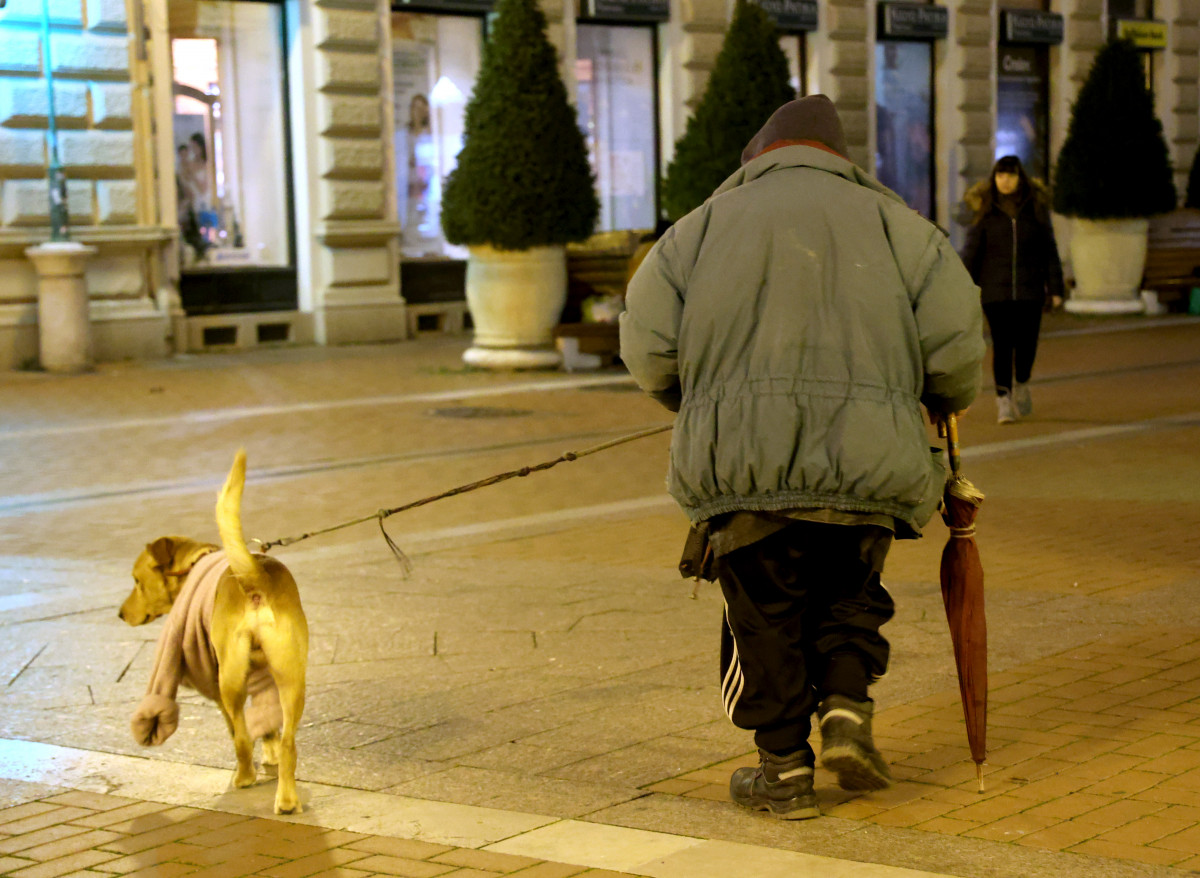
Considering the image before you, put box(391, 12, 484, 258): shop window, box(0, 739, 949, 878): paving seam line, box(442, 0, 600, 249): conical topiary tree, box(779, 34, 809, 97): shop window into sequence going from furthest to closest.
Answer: box(779, 34, 809, 97): shop window < box(391, 12, 484, 258): shop window < box(442, 0, 600, 249): conical topiary tree < box(0, 739, 949, 878): paving seam line

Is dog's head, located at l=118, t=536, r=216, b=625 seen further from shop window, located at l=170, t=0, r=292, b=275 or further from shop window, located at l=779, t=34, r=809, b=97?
shop window, located at l=779, t=34, r=809, b=97

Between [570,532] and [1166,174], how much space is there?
17.3 metres

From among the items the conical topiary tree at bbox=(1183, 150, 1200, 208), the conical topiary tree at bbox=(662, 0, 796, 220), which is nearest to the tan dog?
the conical topiary tree at bbox=(662, 0, 796, 220)

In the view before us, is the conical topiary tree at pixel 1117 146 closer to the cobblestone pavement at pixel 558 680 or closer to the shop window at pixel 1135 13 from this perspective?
the shop window at pixel 1135 13

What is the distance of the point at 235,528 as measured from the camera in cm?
427

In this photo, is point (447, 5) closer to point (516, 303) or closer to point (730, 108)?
point (730, 108)

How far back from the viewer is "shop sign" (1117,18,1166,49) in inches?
1156

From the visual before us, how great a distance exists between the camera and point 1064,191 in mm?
23781

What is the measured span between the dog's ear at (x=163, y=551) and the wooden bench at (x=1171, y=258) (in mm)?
20817

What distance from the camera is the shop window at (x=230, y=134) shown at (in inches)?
806

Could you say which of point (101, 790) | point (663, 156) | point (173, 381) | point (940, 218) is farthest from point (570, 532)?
point (940, 218)

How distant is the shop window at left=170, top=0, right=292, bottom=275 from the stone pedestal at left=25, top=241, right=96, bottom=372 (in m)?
2.55

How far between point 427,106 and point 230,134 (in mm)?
2796

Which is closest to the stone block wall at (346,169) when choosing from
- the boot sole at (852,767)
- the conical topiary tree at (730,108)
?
the conical topiary tree at (730,108)
